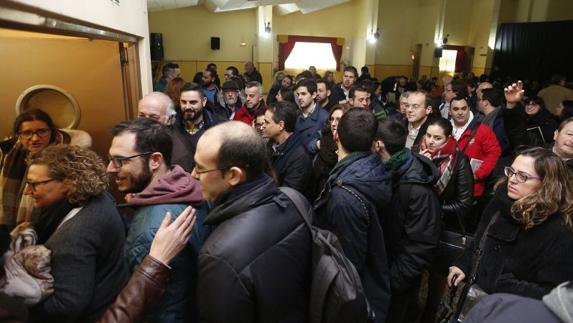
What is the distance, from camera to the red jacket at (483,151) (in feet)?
11.2

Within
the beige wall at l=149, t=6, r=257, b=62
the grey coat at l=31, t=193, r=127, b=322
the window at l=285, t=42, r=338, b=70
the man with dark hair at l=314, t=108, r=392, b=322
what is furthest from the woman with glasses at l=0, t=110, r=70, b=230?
the window at l=285, t=42, r=338, b=70

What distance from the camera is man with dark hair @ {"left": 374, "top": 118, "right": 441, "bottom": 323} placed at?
221 cm

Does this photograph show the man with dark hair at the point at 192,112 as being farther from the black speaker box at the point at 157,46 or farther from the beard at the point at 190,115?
the black speaker box at the point at 157,46

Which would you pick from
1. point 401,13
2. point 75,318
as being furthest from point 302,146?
point 401,13

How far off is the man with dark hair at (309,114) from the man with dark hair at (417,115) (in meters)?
0.89

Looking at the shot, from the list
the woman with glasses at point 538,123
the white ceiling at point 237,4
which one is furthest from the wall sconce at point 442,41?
the woman with glasses at point 538,123

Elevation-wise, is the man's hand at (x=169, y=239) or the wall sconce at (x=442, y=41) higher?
the wall sconce at (x=442, y=41)

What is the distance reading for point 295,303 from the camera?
142cm

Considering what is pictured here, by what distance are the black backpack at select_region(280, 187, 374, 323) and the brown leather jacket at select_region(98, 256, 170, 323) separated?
1.83 feet

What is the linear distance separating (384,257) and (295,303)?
88cm

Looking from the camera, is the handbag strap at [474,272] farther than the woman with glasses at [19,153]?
No

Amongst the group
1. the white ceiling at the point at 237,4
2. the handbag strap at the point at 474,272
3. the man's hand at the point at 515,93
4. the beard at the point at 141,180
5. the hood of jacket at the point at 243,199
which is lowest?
the handbag strap at the point at 474,272

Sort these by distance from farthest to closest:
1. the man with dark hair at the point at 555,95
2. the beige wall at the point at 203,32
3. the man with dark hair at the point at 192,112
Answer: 1. the beige wall at the point at 203,32
2. the man with dark hair at the point at 555,95
3. the man with dark hair at the point at 192,112

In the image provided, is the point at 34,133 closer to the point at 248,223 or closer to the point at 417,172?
the point at 248,223
